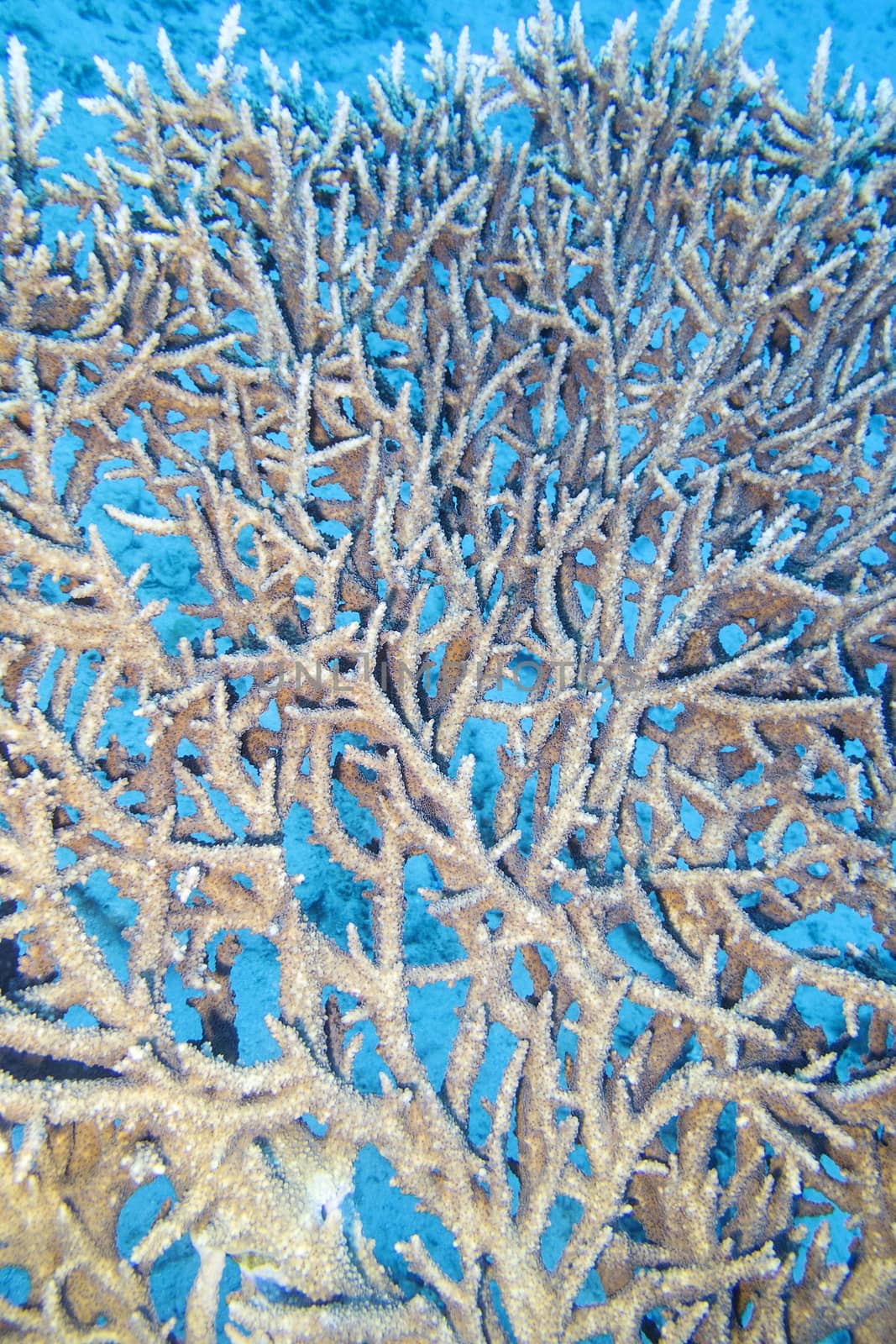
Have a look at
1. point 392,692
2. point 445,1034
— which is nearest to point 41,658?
point 392,692

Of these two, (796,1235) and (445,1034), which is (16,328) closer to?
(796,1235)

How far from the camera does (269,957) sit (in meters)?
4.19

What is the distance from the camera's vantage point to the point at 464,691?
2244 mm

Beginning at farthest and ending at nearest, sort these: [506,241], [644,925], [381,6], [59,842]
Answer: [381,6]
[506,241]
[644,925]
[59,842]

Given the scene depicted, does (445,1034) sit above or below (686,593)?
below

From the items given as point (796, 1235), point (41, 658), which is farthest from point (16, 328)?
point (796, 1235)

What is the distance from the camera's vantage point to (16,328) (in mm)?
2293

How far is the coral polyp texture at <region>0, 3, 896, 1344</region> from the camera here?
1854mm

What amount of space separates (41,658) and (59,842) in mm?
566

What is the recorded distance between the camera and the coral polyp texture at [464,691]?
1854 mm

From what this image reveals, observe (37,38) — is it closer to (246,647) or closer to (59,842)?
(246,647)

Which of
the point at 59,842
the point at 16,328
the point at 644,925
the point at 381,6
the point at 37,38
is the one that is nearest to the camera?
the point at 59,842

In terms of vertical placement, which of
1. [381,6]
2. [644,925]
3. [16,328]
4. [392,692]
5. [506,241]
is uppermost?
[381,6]

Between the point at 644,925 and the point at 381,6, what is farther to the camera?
the point at 381,6
